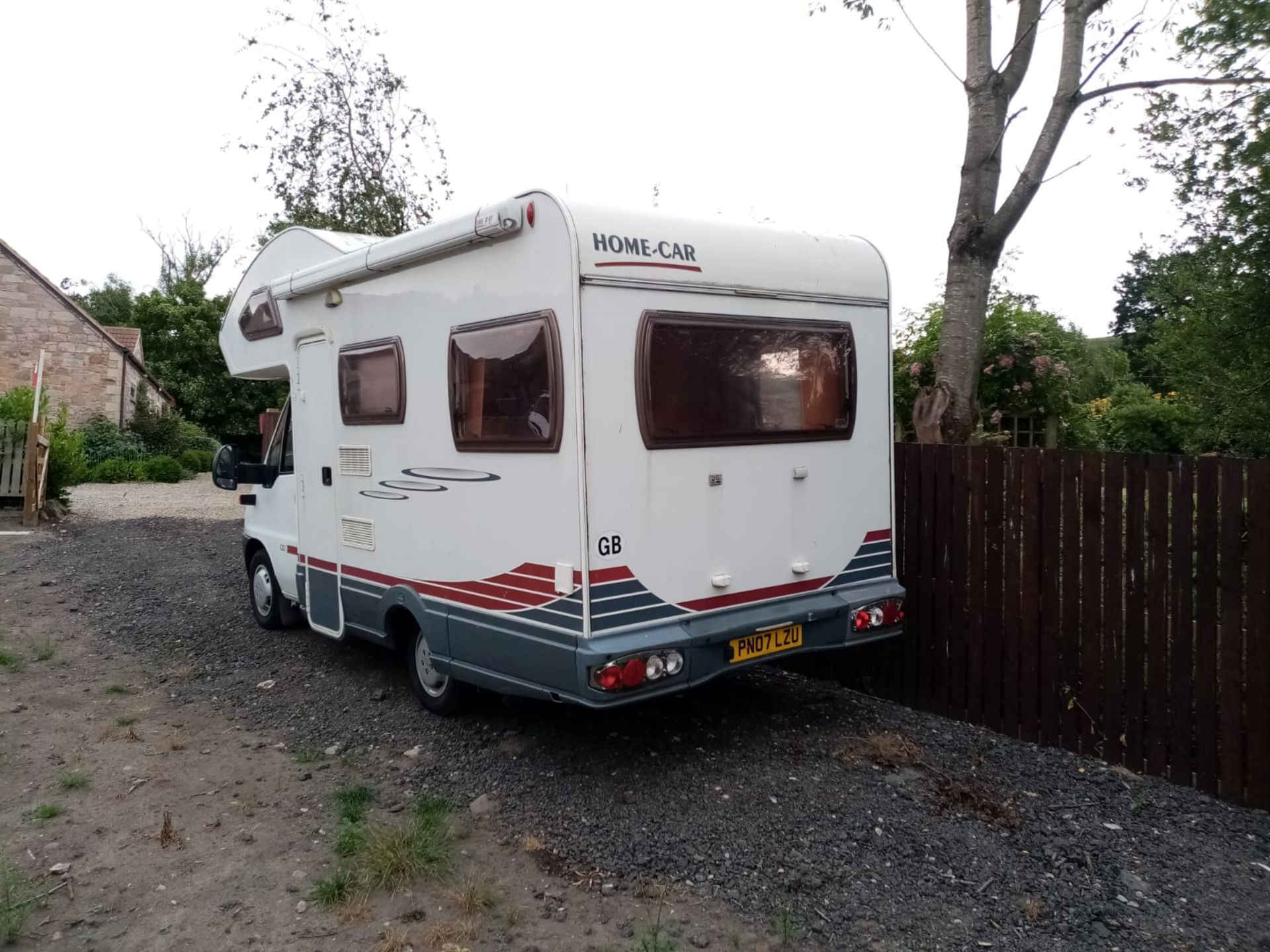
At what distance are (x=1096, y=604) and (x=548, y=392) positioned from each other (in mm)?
2905

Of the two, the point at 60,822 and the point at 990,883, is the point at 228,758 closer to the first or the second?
the point at 60,822

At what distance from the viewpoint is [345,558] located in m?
5.90

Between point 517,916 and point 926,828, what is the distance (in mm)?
1732

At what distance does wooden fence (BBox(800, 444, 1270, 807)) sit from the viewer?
4312 mm

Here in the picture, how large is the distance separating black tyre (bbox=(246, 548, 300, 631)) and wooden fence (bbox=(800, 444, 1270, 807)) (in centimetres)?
443

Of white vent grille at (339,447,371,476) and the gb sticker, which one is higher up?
white vent grille at (339,447,371,476)

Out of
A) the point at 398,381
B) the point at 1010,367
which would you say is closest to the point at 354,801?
the point at 398,381

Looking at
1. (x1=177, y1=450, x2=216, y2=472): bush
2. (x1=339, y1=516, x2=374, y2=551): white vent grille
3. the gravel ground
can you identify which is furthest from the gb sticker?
(x1=177, y1=450, x2=216, y2=472): bush

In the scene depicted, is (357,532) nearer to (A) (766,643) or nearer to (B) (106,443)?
(A) (766,643)

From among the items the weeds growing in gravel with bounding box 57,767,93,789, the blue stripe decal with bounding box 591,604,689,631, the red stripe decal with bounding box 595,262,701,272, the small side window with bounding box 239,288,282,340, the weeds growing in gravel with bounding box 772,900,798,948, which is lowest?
the weeds growing in gravel with bounding box 772,900,798,948

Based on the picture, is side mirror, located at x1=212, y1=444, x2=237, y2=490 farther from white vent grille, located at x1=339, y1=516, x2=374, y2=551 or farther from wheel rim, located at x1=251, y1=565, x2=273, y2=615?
white vent grille, located at x1=339, y1=516, x2=374, y2=551

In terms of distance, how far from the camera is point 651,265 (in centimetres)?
432

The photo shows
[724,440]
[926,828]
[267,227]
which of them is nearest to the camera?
[926,828]

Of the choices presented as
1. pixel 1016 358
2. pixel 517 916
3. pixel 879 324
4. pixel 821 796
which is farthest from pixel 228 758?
pixel 1016 358
